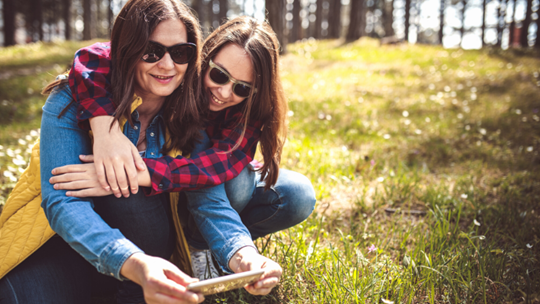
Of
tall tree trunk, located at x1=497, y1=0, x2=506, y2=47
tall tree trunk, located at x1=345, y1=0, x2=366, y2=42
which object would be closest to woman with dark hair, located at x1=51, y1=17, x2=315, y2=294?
tall tree trunk, located at x1=345, y1=0, x2=366, y2=42

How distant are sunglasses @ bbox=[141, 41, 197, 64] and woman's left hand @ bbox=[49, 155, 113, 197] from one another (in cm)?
54

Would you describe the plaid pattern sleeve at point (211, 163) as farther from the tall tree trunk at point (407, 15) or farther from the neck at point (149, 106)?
the tall tree trunk at point (407, 15)

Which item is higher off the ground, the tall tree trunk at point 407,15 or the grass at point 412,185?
the tall tree trunk at point 407,15

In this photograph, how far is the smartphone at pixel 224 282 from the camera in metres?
1.05

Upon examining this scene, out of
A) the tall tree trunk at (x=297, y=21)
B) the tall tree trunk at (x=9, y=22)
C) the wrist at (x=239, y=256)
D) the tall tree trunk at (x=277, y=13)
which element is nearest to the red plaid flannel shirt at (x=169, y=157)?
the wrist at (x=239, y=256)

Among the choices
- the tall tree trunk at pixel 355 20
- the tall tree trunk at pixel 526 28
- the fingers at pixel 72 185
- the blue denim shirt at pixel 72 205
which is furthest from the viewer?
the tall tree trunk at pixel 526 28

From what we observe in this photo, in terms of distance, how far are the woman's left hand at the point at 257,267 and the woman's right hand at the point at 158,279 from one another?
0.77ft

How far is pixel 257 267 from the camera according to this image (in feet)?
4.30

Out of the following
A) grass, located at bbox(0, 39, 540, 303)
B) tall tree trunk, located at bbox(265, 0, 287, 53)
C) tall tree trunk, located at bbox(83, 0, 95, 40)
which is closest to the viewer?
grass, located at bbox(0, 39, 540, 303)

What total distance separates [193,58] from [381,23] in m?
38.3

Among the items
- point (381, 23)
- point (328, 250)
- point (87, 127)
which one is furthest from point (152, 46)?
point (381, 23)

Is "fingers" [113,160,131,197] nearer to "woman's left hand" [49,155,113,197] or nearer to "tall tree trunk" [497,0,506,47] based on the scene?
"woman's left hand" [49,155,113,197]

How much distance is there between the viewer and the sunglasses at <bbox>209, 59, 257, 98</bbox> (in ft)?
5.83

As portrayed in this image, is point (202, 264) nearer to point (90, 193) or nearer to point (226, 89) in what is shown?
point (90, 193)
